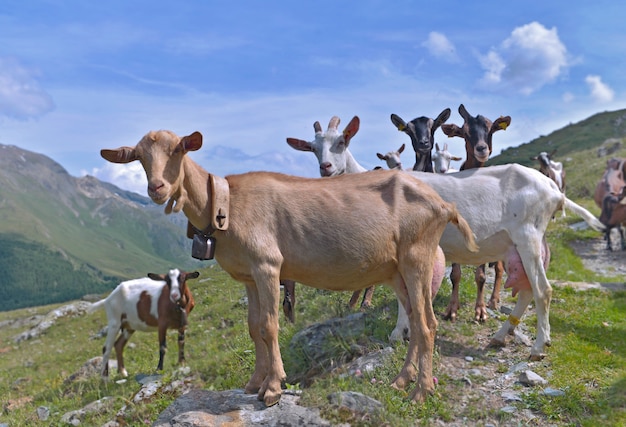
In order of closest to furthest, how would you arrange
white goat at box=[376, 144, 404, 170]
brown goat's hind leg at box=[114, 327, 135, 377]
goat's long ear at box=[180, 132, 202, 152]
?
goat's long ear at box=[180, 132, 202, 152], white goat at box=[376, 144, 404, 170], brown goat's hind leg at box=[114, 327, 135, 377]

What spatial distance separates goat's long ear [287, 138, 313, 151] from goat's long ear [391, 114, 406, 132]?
1.99m

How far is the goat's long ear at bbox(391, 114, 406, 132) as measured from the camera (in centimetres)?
1105

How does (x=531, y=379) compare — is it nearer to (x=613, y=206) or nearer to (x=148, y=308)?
(x=148, y=308)

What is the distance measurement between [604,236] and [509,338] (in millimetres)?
17450

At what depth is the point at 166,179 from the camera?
5.83 metres

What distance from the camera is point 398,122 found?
1112 cm

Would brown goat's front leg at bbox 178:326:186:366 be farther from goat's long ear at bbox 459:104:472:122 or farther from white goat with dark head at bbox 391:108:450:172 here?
goat's long ear at bbox 459:104:472:122

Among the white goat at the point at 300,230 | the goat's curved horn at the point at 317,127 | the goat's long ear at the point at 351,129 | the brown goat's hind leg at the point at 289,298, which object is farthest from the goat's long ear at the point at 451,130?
the brown goat's hind leg at the point at 289,298

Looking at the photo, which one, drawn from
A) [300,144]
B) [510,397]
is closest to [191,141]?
[300,144]

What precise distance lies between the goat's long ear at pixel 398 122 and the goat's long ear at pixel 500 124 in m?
1.75

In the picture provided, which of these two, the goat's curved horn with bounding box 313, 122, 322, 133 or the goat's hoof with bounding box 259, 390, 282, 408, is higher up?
the goat's curved horn with bounding box 313, 122, 322, 133

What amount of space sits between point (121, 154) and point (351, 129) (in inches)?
214

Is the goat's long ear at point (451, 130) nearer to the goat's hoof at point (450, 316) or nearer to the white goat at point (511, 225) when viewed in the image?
the white goat at point (511, 225)

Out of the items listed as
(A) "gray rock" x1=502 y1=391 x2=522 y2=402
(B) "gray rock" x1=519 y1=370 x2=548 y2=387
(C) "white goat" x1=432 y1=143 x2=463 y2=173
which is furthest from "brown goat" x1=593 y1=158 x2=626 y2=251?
(A) "gray rock" x1=502 y1=391 x2=522 y2=402
